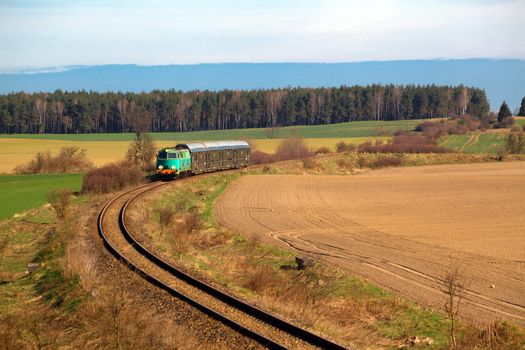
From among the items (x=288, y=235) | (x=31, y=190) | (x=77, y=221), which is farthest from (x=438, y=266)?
(x=31, y=190)

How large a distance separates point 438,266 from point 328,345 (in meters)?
13.7

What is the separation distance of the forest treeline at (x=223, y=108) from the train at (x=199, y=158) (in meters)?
82.5

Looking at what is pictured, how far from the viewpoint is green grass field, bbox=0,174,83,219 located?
4044 centimetres

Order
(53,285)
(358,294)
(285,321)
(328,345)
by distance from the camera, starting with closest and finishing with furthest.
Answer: (328,345), (285,321), (53,285), (358,294)

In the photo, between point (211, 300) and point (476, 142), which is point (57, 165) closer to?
point (211, 300)

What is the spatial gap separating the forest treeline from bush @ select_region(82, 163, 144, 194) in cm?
9408

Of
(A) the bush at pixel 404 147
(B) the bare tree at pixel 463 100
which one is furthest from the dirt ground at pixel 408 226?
(B) the bare tree at pixel 463 100

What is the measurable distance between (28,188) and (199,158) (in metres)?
14.8

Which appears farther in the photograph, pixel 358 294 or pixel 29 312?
pixel 358 294

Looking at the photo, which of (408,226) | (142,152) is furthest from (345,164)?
(408,226)

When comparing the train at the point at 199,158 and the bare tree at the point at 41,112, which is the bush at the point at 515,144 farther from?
the bare tree at the point at 41,112

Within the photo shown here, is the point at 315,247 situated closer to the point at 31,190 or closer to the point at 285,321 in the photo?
the point at 285,321

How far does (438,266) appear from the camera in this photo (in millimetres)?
25234

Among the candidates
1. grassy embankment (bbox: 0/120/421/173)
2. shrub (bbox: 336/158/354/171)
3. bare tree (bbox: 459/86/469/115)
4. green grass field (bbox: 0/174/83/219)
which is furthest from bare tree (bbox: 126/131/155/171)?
bare tree (bbox: 459/86/469/115)
